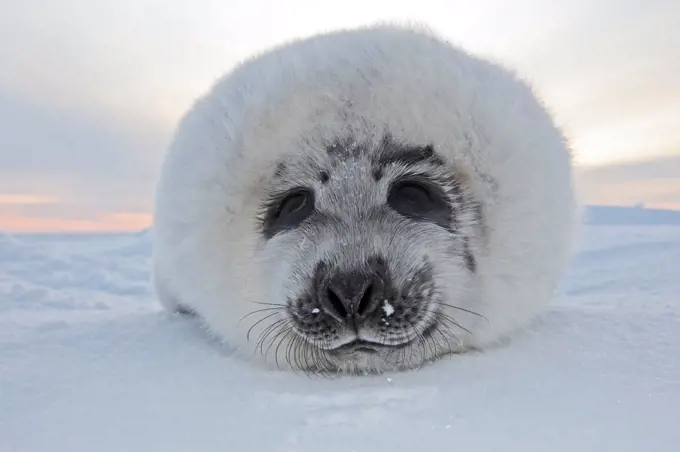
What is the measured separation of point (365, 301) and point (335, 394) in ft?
1.08

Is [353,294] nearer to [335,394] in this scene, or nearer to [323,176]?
[335,394]

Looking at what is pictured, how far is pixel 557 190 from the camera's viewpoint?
2.96 metres

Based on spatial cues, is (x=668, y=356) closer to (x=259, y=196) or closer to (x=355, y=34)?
(x=259, y=196)

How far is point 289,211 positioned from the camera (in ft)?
9.03

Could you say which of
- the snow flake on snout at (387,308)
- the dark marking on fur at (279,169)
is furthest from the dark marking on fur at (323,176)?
the snow flake on snout at (387,308)

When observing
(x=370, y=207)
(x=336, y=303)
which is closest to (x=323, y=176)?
(x=370, y=207)

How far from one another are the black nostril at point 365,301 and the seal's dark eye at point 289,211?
0.56 meters

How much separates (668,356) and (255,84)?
207 cm

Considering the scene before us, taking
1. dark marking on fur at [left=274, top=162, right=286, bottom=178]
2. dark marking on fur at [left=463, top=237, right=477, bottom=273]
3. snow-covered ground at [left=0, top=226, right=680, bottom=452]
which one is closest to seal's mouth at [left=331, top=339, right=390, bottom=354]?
snow-covered ground at [left=0, top=226, right=680, bottom=452]

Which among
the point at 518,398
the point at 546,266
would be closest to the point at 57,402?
the point at 518,398

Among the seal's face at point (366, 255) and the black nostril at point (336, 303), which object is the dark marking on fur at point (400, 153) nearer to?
the seal's face at point (366, 255)

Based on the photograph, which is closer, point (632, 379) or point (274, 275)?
point (632, 379)

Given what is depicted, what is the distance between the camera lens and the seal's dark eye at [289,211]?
8.82 feet

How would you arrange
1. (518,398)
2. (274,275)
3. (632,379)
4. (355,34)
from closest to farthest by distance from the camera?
(518,398) → (632,379) → (274,275) → (355,34)
